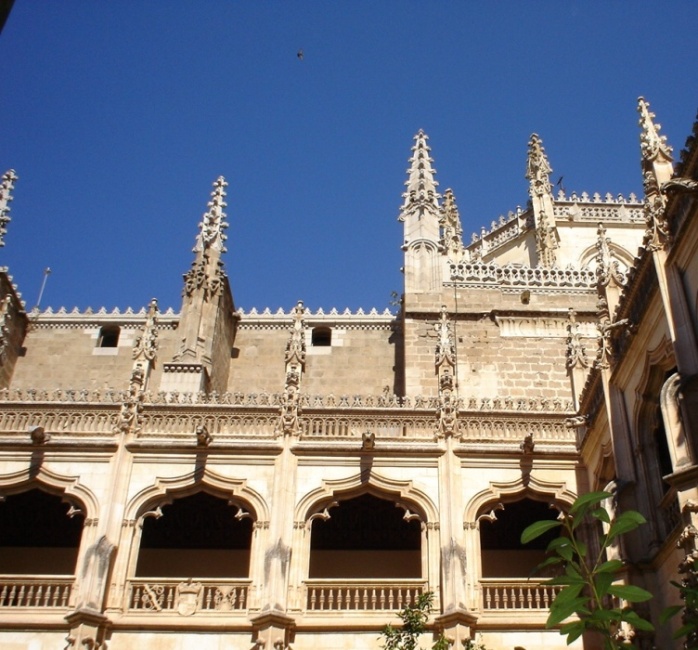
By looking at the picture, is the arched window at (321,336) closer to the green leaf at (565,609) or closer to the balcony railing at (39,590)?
the balcony railing at (39,590)

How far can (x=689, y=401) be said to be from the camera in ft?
43.0

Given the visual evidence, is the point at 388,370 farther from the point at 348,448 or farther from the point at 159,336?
the point at 348,448

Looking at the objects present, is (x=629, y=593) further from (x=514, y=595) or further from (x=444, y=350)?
(x=444, y=350)

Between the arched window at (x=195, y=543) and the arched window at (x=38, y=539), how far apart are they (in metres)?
1.68

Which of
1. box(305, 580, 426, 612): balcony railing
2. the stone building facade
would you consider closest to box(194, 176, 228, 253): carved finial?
the stone building facade

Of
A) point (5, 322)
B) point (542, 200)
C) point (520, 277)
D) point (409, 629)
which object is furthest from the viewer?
point (542, 200)

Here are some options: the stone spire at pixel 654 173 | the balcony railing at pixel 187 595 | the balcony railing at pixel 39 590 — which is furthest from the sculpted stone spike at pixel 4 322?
the stone spire at pixel 654 173

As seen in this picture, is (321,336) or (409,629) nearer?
(409,629)

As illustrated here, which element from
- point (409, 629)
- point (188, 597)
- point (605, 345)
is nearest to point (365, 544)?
point (188, 597)

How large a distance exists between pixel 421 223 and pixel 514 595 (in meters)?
14.3

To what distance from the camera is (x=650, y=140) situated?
16.6m

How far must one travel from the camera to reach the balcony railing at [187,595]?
1742 centimetres

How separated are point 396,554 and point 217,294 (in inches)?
408

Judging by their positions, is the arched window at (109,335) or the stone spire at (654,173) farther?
the arched window at (109,335)
